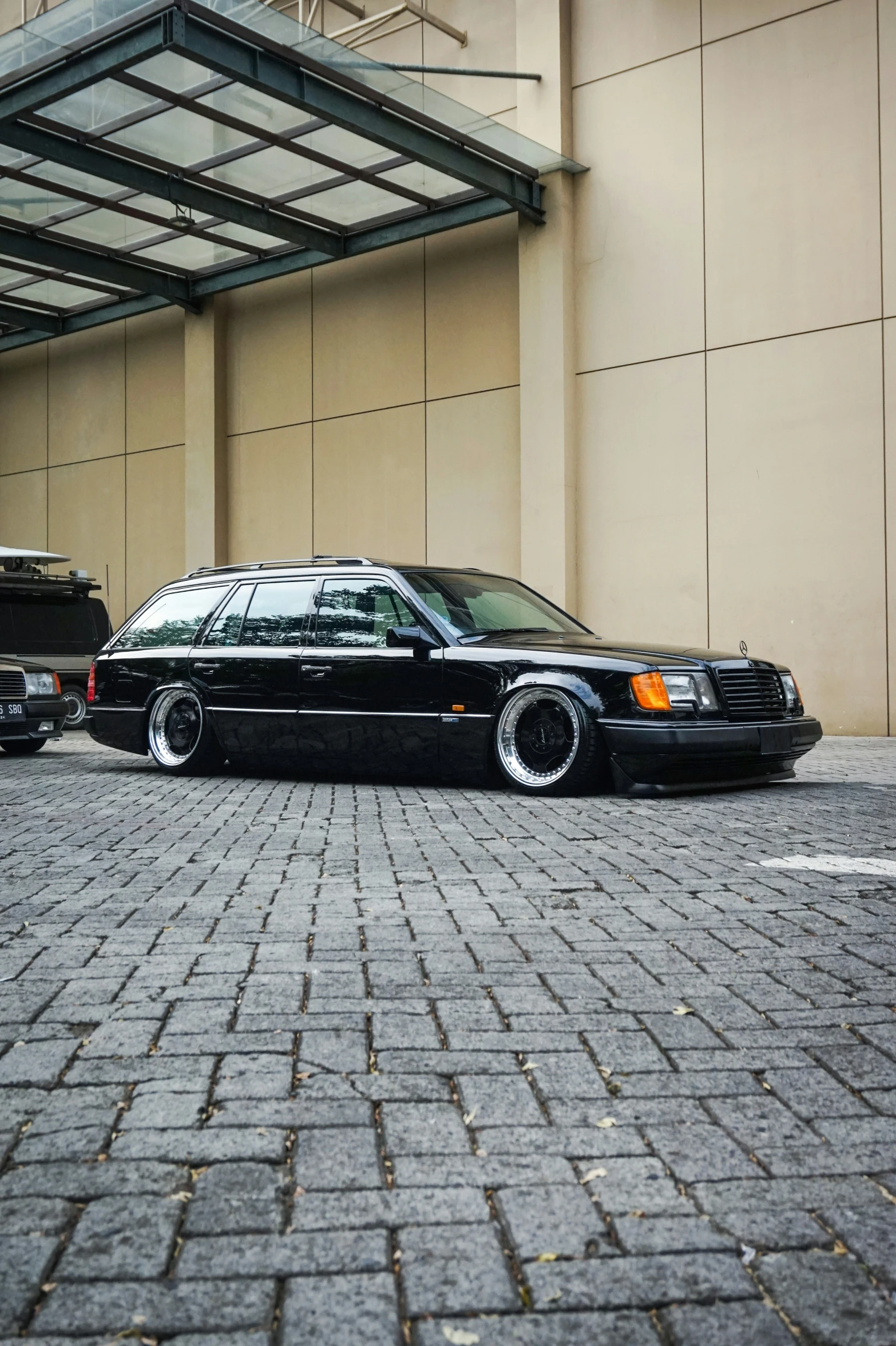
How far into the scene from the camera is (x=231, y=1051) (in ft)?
9.98

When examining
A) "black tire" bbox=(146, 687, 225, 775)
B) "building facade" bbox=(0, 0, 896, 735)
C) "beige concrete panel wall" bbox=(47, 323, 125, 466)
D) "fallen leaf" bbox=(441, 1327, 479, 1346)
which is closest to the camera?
"fallen leaf" bbox=(441, 1327, 479, 1346)

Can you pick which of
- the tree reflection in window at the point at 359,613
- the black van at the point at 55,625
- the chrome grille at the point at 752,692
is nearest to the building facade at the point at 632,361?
the black van at the point at 55,625

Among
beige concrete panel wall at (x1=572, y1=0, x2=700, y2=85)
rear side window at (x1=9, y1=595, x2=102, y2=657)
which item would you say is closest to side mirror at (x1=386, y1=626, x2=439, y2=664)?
rear side window at (x1=9, y1=595, x2=102, y2=657)

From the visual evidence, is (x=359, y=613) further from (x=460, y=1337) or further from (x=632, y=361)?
(x=632, y=361)

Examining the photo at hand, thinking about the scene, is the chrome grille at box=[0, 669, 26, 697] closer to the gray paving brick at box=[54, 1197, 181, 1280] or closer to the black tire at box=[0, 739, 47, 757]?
the black tire at box=[0, 739, 47, 757]

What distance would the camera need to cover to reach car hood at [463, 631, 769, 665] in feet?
26.8

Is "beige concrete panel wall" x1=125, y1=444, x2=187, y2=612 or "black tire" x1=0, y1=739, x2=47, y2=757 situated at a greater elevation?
"beige concrete panel wall" x1=125, y1=444, x2=187, y2=612

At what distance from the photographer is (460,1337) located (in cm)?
180

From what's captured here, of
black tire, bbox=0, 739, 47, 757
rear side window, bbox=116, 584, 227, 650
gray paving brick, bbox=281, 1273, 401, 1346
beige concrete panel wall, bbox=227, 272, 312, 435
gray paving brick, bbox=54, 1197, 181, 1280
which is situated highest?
beige concrete panel wall, bbox=227, 272, 312, 435

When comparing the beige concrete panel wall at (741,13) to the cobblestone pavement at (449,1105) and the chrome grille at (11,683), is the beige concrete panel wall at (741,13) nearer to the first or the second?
the chrome grille at (11,683)

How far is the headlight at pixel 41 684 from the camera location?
12547mm

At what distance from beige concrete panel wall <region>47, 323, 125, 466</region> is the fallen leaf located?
2329 cm

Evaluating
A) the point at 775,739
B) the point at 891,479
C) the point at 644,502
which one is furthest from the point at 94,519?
the point at 775,739

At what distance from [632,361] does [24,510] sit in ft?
46.9
